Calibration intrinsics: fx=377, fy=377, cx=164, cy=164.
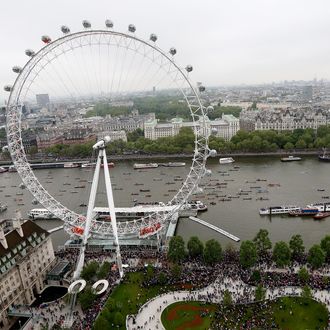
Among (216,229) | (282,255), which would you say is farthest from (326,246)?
(216,229)

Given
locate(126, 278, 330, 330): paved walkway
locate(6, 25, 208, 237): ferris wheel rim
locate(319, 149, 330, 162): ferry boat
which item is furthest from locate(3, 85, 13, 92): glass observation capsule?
locate(319, 149, 330, 162): ferry boat

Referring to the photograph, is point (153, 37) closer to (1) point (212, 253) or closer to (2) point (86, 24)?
(2) point (86, 24)

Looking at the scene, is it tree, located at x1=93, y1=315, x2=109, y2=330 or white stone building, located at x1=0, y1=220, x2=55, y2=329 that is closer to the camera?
tree, located at x1=93, y1=315, x2=109, y2=330

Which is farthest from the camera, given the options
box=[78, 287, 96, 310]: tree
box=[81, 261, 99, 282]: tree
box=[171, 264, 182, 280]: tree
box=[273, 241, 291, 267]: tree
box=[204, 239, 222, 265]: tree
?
box=[204, 239, 222, 265]: tree

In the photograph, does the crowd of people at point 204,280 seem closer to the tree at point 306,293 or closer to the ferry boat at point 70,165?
the tree at point 306,293

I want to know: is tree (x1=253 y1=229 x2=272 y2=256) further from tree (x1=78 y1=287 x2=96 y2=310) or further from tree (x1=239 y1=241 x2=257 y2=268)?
tree (x1=78 y1=287 x2=96 y2=310)

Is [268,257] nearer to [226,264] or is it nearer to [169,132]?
[226,264]

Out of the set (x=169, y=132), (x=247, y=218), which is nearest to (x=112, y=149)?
(x=169, y=132)

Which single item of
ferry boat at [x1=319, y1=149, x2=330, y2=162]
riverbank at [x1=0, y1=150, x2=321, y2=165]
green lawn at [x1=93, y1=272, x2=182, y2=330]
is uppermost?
riverbank at [x1=0, y1=150, x2=321, y2=165]
